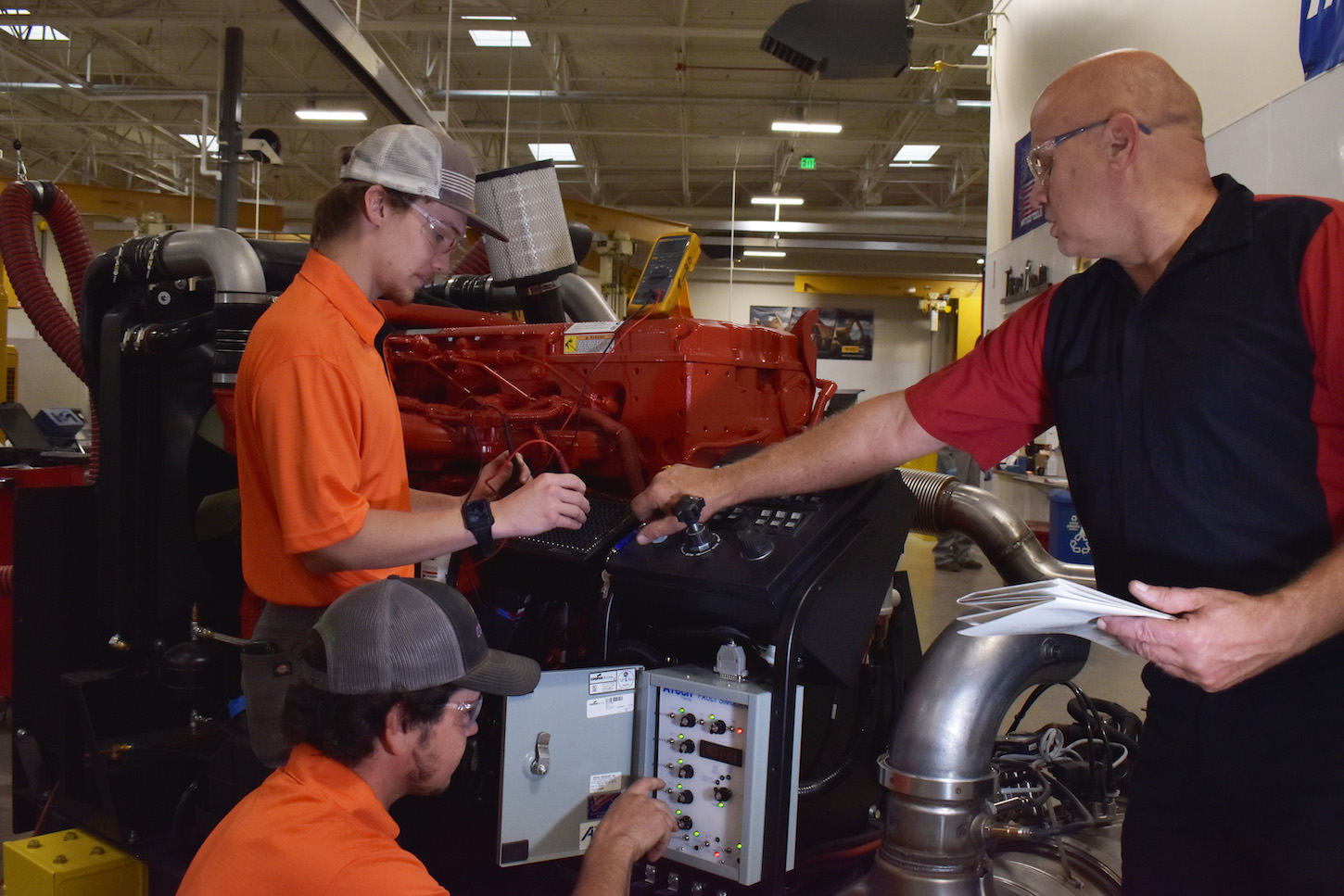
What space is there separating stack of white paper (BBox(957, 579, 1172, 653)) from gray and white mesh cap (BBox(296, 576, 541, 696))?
659mm

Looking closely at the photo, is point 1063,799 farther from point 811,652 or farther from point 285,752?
point 285,752

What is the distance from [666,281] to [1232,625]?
1968mm

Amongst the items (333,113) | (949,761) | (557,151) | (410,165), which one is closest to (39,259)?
(410,165)

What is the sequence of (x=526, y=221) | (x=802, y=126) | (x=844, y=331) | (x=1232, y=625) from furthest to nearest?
(x=844, y=331), (x=802, y=126), (x=526, y=221), (x=1232, y=625)

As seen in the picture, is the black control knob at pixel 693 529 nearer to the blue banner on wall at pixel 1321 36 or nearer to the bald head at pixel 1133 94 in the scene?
the bald head at pixel 1133 94

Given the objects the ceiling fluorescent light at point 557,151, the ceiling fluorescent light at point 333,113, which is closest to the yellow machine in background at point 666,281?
the ceiling fluorescent light at point 333,113

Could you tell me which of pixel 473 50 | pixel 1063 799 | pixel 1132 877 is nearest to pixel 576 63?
pixel 473 50

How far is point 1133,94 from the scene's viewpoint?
1.41 metres

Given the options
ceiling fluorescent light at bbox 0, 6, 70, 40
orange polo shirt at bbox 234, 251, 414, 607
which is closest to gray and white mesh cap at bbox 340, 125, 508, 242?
orange polo shirt at bbox 234, 251, 414, 607

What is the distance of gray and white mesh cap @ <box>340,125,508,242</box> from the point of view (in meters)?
1.76

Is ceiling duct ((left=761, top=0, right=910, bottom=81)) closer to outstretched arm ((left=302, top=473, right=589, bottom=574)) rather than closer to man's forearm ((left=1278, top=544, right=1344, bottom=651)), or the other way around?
outstretched arm ((left=302, top=473, right=589, bottom=574))

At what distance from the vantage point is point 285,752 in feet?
5.94

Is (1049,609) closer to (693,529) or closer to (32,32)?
(693,529)

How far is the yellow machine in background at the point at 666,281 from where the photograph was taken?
2.75 meters
